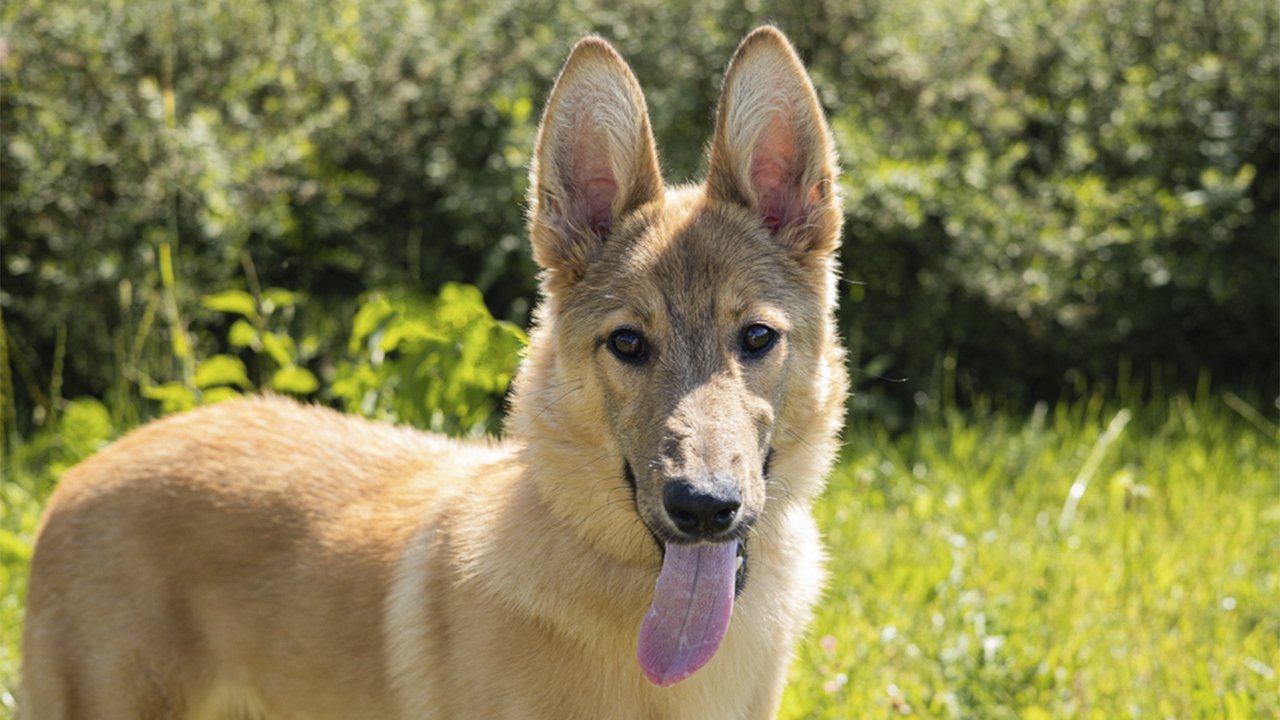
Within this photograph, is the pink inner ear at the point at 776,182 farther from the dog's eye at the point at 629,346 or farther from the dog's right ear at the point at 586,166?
the dog's eye at the point at 629,346

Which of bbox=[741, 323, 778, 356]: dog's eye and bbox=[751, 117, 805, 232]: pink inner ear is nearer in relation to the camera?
bbox=[741, 323, 778, 356]: dog's eye

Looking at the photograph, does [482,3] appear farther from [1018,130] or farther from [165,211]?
[1018,130]

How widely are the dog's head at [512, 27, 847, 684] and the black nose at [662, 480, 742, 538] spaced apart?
4 centimetres

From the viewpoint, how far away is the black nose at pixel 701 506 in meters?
3.01

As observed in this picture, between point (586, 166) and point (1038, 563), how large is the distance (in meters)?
2.73

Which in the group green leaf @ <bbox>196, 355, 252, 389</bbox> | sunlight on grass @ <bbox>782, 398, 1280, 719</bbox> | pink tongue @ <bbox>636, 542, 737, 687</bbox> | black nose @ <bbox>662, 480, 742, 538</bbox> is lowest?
sunlight on grass @ <bbox>782, 398, 1280, 719</bbox>

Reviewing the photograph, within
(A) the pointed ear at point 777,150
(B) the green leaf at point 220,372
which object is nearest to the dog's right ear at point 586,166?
(A) the pointed ear at point 777,150

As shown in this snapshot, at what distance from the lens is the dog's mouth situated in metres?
3.23

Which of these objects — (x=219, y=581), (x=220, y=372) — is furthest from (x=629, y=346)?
(x=220, y=372)

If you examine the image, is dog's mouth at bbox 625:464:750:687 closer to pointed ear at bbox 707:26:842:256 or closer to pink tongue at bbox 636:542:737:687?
pink tongue at bbox 636:542:737:687

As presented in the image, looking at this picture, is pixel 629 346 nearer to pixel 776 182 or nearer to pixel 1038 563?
pixel 776 182

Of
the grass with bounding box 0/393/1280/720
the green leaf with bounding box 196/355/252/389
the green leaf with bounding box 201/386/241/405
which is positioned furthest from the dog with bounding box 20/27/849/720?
the green leaf with bounding box 201/386/241/405

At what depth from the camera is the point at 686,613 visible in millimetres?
3238

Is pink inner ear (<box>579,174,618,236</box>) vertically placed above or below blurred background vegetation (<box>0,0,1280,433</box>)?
above
